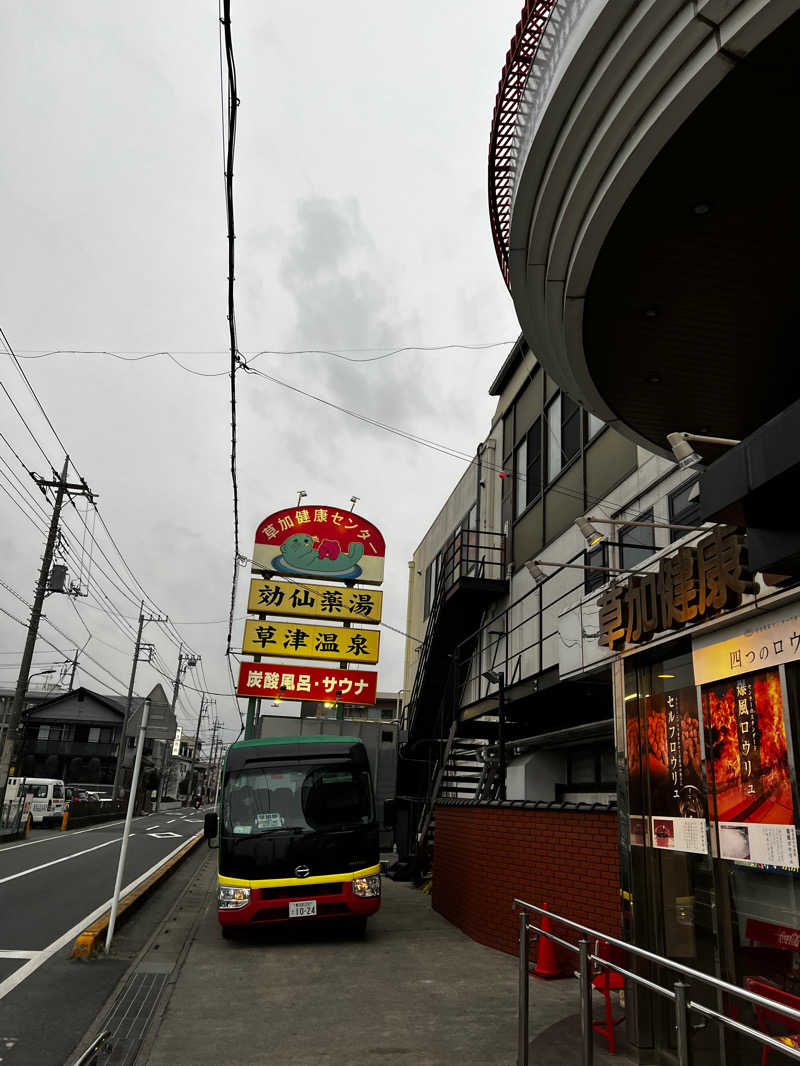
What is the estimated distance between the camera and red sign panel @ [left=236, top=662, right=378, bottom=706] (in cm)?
2069

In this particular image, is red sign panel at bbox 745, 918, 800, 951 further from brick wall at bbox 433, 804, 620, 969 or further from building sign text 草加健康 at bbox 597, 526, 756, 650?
brick wall at bbox 433, 804, 620, 969

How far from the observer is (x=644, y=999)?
19.0 ft

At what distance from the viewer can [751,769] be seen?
530 cm

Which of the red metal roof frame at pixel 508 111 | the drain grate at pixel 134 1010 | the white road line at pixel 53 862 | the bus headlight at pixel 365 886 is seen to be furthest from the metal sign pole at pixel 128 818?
the white road line at pixel 53 862

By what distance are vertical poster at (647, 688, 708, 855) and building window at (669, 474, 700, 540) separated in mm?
3782

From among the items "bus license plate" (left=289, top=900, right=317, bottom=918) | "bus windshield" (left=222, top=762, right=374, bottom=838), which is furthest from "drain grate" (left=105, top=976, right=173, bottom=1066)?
"bus windshield" (left=222, top=762, right=374, bottom=838)

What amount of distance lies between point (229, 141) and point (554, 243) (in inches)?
142

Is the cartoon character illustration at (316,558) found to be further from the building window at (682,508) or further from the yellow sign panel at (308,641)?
the building window at (682,508)

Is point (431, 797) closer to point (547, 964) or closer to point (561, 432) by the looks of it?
point (547, 964)

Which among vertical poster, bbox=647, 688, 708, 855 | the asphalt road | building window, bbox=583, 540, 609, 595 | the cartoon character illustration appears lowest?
the asphalt road

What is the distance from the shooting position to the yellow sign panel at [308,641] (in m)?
20.7

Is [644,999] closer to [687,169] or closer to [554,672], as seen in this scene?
[687,169]

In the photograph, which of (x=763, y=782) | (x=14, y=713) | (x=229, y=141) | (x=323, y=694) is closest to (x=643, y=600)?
(x=763, y=782)

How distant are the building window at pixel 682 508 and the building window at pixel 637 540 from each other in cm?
62
